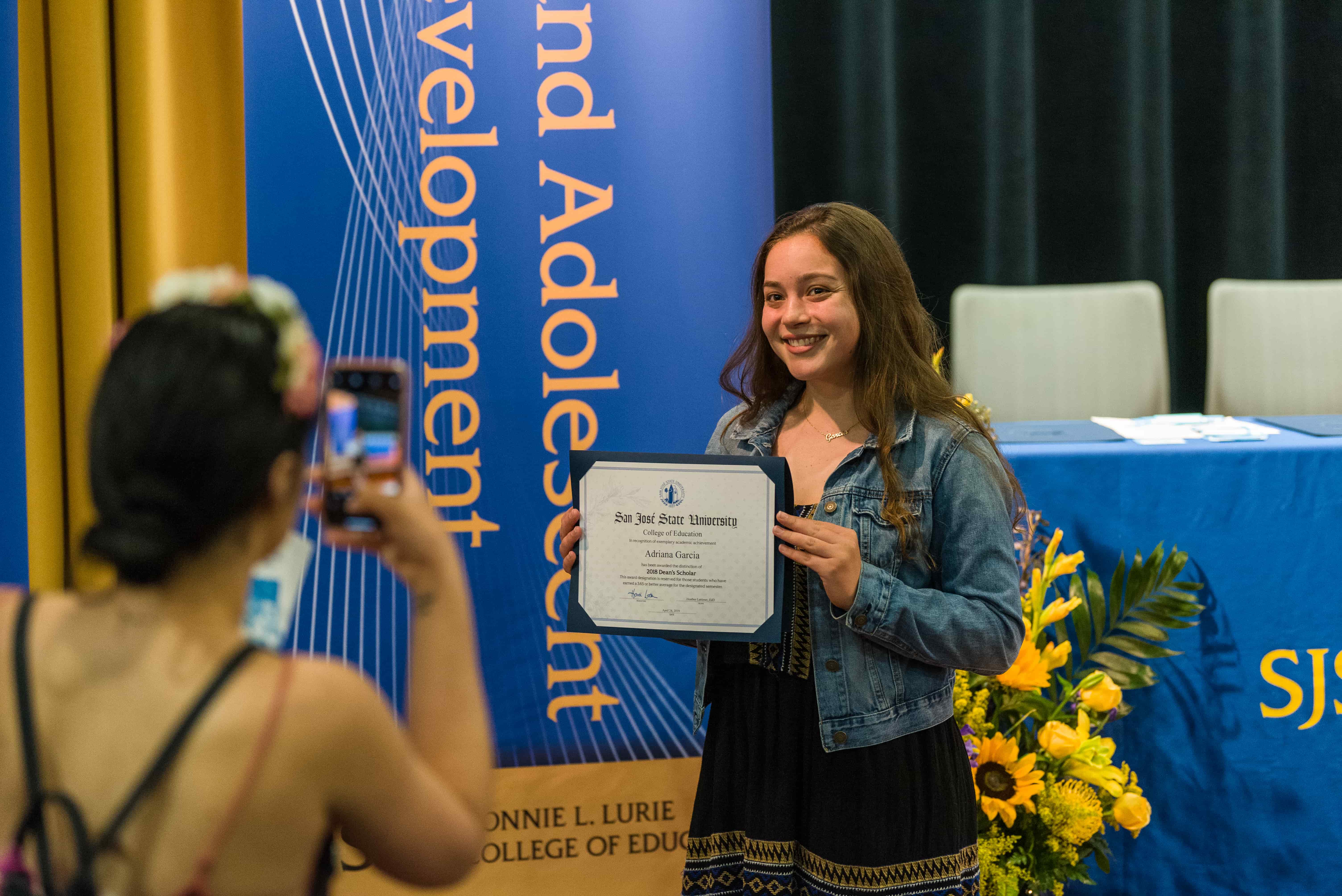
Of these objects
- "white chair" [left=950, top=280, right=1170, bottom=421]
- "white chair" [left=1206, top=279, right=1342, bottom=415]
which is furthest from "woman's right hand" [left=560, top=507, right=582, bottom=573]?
"white chair" [left=1206, top=279, right=1342, bottom=415]

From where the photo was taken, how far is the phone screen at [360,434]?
87 cm

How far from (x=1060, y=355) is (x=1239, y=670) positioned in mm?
1454

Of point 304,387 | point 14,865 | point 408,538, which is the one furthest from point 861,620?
point 14,865

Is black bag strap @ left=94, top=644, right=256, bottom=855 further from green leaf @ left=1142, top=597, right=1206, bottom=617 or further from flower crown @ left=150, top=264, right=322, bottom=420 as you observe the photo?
green leaf @ left=1142, top=597, right=1206, bottom=617

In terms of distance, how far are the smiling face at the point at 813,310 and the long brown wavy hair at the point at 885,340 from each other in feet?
0.05

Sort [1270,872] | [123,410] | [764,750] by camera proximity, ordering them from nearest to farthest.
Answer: [123,410], [764,750], [1270,872]

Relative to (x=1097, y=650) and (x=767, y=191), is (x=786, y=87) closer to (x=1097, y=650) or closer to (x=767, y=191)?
(x=767, y=191)

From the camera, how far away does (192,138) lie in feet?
8.81

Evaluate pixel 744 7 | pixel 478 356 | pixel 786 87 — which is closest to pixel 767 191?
pixel 744 7

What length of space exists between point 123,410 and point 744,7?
2178mm

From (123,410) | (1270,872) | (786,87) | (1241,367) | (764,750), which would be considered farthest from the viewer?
(786,87)

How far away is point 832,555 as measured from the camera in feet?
5.11

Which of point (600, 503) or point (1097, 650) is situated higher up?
point (600, 503)

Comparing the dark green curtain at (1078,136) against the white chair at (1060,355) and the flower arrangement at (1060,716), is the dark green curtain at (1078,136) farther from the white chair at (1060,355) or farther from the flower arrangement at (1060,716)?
the flower arrangement at (1060,716)
